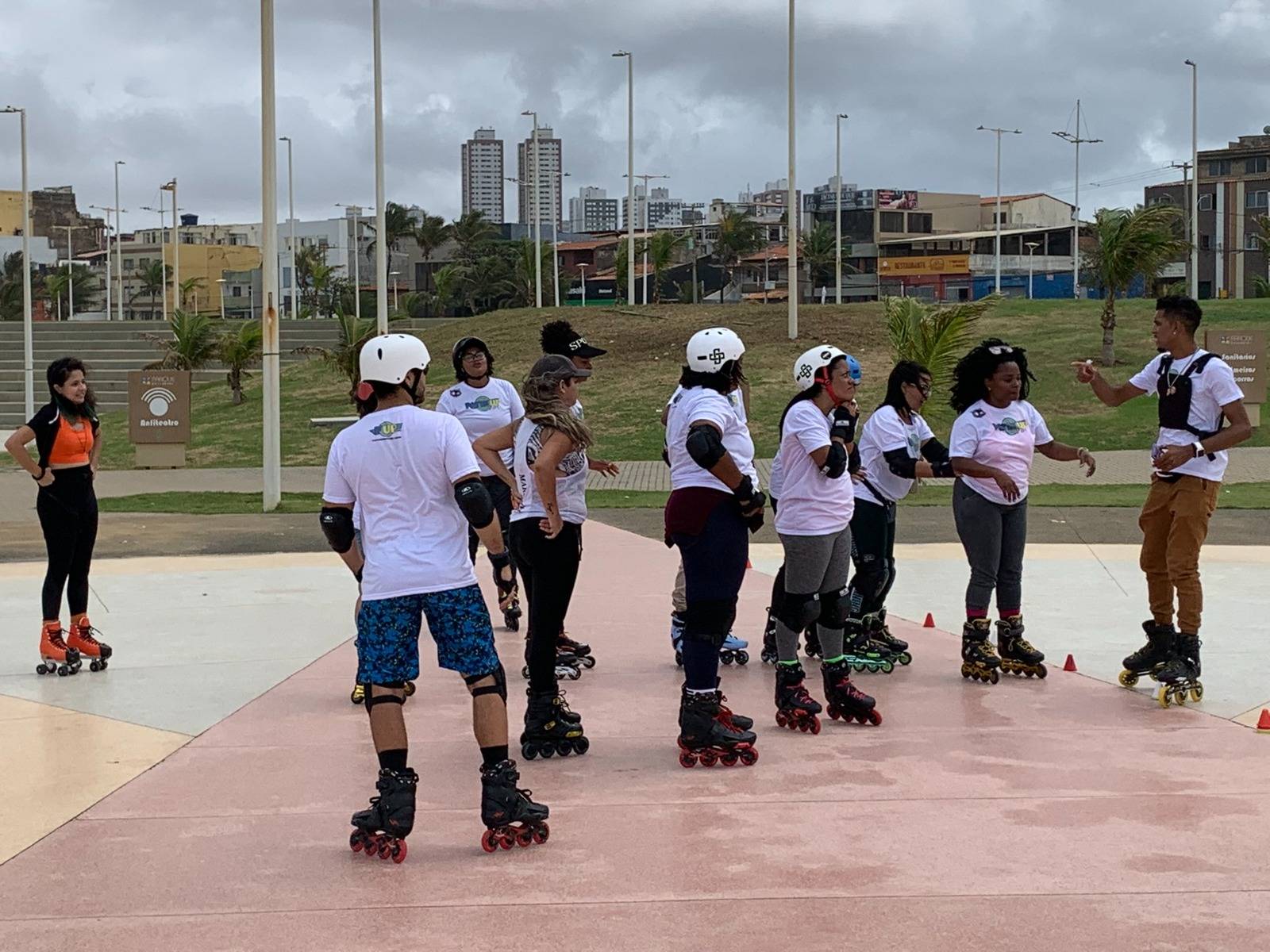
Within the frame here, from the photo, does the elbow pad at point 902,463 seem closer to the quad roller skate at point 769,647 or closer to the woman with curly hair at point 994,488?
the woman with curly hair at point 994,488

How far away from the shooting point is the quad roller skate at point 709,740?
673 cm

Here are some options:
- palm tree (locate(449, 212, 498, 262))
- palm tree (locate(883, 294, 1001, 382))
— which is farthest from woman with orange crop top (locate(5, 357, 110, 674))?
palm tree (locate(449, 212, 498, 262))

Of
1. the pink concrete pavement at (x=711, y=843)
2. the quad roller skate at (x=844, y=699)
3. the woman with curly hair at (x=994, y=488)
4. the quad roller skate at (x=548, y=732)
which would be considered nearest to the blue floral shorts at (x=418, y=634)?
the pink concrete pavement at (x=711, y=843)

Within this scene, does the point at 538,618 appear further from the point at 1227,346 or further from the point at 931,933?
the point at 1227,346

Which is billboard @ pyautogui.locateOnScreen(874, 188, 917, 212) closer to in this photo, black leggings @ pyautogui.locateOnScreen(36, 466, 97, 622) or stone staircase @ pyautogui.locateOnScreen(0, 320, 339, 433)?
stone staircase @ pyautogui.locateOnScreen(0, 320, 339, 433)

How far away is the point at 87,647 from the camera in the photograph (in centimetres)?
902

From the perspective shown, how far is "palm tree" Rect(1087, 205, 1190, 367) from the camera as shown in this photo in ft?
102

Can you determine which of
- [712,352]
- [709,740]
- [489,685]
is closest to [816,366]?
[712,352]

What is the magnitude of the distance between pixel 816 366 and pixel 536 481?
1633 millimetres

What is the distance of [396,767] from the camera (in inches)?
218

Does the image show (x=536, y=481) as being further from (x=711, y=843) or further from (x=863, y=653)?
(x=863, y=653)

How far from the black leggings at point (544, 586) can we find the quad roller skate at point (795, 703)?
45.3 inches

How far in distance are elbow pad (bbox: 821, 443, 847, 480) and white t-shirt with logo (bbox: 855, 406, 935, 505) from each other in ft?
4.48

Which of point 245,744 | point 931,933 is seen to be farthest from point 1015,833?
point 245,744
